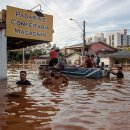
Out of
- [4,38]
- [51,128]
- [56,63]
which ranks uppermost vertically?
[4,38]

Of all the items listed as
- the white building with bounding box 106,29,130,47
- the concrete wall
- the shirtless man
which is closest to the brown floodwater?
the shirtless man

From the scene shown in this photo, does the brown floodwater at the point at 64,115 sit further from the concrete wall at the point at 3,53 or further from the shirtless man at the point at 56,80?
the concrete wall at the point at 3,53

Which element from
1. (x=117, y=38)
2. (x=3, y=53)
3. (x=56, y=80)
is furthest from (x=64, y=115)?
(x=117, y=38)

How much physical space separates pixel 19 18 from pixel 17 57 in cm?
5725

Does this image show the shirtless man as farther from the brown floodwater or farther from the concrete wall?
the brown floodwater

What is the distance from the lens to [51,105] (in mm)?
7867

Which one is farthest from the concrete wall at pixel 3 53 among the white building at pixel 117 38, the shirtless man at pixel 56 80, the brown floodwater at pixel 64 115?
the white building at pixel 117 38

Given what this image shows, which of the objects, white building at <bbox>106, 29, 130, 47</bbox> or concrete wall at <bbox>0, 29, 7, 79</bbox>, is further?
white building at <bbox>106, 29, 130, 47</bbox>

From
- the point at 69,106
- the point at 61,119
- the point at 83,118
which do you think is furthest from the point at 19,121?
A: the point at 69,106

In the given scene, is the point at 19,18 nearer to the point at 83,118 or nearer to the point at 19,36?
the point at 19,36

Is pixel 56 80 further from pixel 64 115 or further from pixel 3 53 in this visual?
pixel 64 115

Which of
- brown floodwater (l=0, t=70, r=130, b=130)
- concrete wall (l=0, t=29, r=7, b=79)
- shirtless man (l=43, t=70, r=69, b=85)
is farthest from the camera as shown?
concrete wall (l=0, t=29, r=7, b=79)

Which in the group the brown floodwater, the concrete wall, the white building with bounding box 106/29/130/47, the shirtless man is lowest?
the brown floodwater

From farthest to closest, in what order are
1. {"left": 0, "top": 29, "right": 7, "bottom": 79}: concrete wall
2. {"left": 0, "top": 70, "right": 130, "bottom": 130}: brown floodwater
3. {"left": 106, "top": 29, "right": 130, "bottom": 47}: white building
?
{"left": 106, "top": 29, "right": 130, "bottom": 47}: white building < {"left": 0, "top": 29, "right": 7, "bottom": 79}: concrete wall < {"left": 0, "top": 70, "right": 130, "bottom": 130}: brown floodwater
